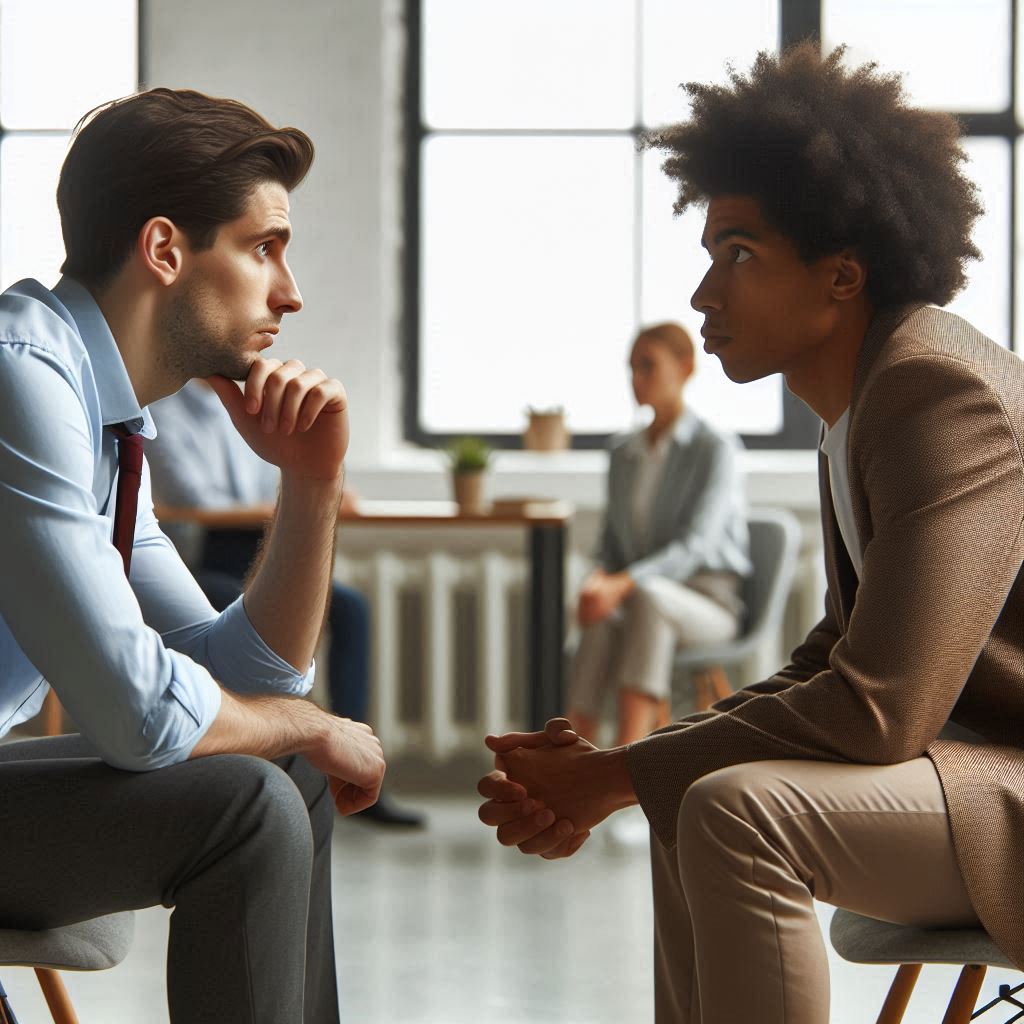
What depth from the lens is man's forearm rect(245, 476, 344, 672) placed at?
1.65 m

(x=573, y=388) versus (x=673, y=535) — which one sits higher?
(x=573, y=388)

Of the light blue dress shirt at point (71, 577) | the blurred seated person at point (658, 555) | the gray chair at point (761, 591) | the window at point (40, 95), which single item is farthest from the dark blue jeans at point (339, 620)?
the light blue dress shirt at point (71, 577)

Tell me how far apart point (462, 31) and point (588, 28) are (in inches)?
16.9

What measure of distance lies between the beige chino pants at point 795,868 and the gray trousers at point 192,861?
376 millimetres

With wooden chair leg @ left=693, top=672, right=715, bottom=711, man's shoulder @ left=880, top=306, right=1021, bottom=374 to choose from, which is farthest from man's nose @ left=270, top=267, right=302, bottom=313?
wooden chair leg @ left=693, top=672, right=715, bottom=711

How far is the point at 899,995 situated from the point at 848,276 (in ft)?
2.70

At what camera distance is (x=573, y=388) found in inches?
193

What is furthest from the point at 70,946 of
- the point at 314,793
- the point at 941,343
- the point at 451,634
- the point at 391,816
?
the point at 451,634

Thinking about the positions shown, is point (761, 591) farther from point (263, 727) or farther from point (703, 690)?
point (263, 727)

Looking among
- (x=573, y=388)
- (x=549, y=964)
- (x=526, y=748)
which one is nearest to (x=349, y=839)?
(x=549, y=964)

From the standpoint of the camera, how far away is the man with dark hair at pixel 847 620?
1328 mm

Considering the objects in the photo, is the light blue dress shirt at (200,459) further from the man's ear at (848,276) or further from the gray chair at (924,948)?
the gray chair at (924,948)

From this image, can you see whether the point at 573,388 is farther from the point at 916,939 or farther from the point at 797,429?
the point at 916,939

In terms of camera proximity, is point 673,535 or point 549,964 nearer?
point 549,964
